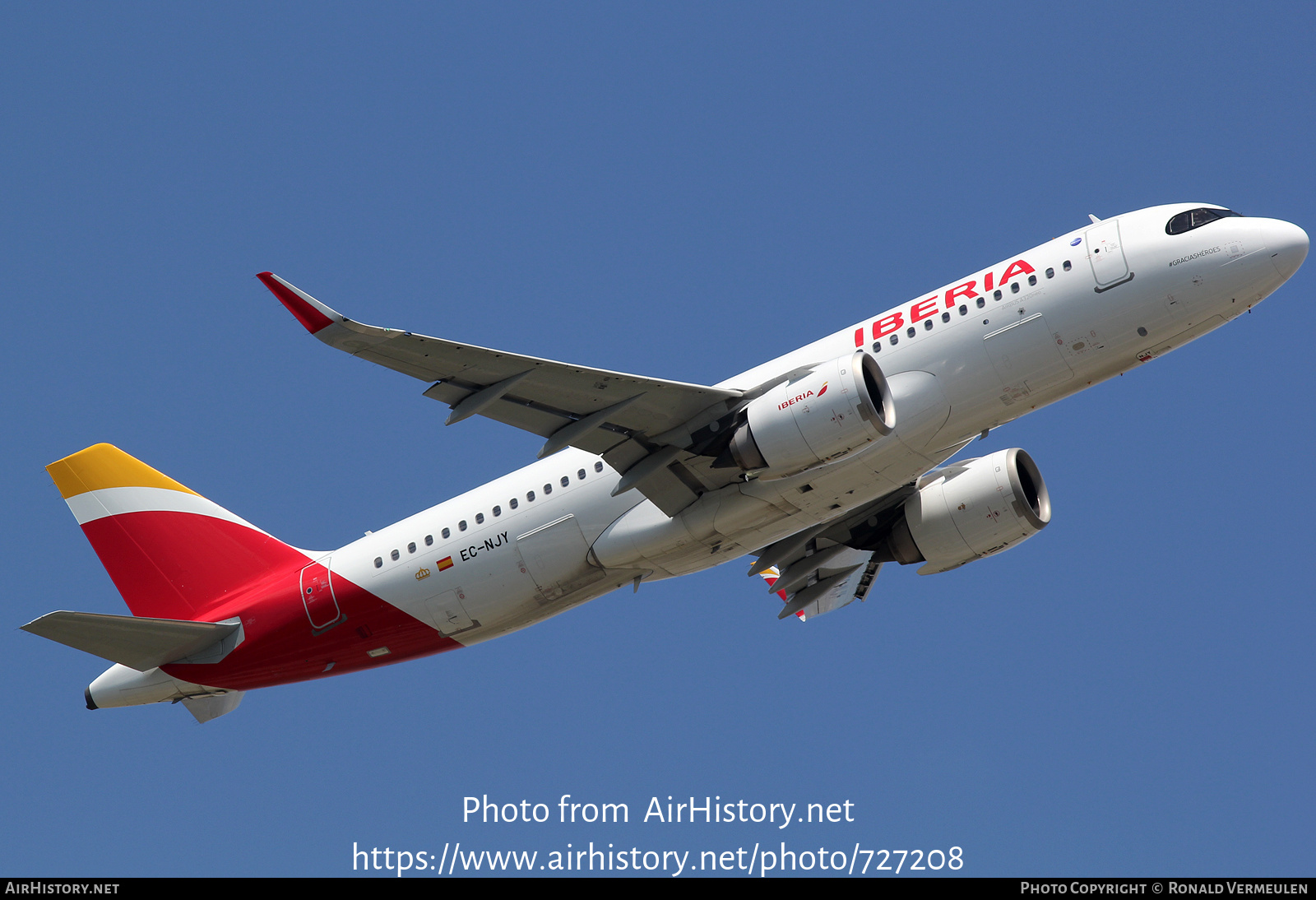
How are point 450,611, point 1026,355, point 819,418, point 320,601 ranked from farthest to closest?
point 320,601, point 450,611, point 1026,355, point 819,418

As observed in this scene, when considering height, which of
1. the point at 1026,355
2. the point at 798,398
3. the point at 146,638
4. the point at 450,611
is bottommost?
the point at 146,638

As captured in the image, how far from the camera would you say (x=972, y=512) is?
3098cm

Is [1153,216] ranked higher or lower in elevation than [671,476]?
higher

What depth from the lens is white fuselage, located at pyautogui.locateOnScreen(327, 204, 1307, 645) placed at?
26016 mm

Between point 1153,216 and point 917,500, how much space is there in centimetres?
850

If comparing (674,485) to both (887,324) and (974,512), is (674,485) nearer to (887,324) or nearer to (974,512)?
(887,324)

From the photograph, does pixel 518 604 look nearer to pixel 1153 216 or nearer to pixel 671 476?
pixel 671 476

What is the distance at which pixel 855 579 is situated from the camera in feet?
108

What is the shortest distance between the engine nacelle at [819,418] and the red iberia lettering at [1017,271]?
322 cm

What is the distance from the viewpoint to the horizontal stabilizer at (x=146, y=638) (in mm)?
29109

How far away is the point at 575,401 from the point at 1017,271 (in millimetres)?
9056

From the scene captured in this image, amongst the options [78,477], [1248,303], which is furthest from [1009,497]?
[78,477]

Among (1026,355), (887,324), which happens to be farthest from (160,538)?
(1026,355)

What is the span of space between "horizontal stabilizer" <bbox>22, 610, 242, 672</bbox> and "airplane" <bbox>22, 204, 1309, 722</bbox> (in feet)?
0.18
